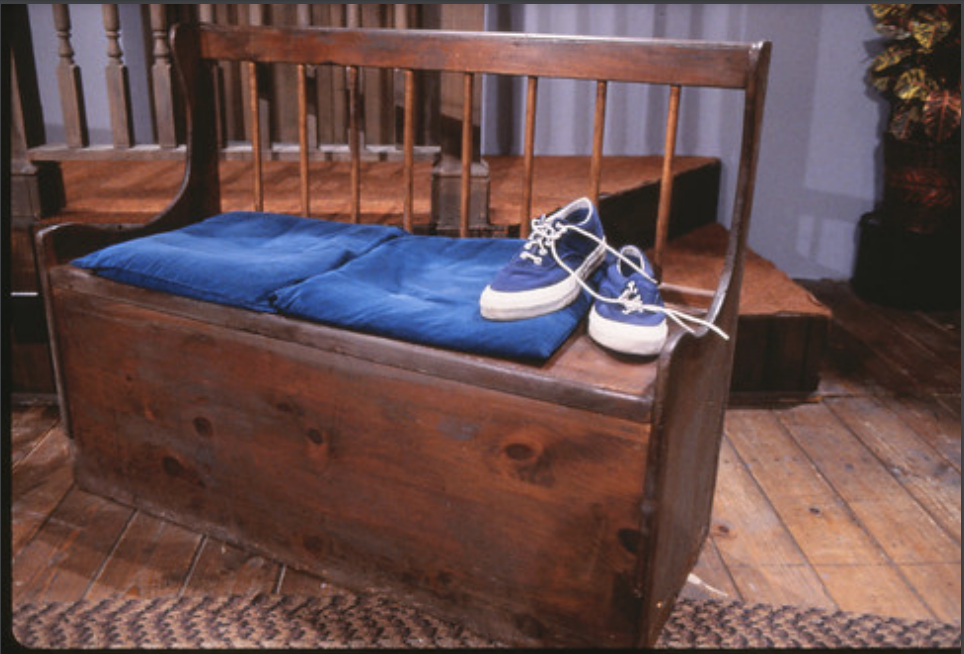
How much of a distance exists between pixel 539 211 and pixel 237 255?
1.00 metres

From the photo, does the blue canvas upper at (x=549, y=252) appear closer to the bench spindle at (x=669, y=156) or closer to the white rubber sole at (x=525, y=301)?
the white rubber sole at (x=525, y=301)

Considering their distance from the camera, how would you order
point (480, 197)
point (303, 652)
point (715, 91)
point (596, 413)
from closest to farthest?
1. point (596, 413)
2. point (303, 652)
3. point (480, 197)
4. point (715, 91)

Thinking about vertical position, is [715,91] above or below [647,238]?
above

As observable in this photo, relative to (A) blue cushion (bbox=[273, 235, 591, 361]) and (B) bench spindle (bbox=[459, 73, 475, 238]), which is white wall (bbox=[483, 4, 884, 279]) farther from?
(A) blue cushion (bbox=[273, 235, 591, 361])

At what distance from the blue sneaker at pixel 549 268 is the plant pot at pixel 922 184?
2.11m

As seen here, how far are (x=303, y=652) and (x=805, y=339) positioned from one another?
1729 millimetres

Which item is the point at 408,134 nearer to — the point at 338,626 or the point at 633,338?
the point at 633,338

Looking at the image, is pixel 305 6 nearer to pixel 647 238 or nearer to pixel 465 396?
pixel 647 238

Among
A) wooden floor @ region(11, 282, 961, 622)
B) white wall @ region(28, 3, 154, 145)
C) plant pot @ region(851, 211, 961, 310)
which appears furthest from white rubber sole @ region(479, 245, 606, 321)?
white wall @ region(28, 3, 154, 145)

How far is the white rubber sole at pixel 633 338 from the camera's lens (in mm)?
1347

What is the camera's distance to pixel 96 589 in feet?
5.39

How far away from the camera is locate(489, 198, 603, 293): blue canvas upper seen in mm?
1413

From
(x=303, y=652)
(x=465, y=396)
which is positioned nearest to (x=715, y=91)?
(x=465, y=396)

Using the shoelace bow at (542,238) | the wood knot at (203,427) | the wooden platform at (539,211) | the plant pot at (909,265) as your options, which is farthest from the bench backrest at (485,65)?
the plant pot at (909,265)
